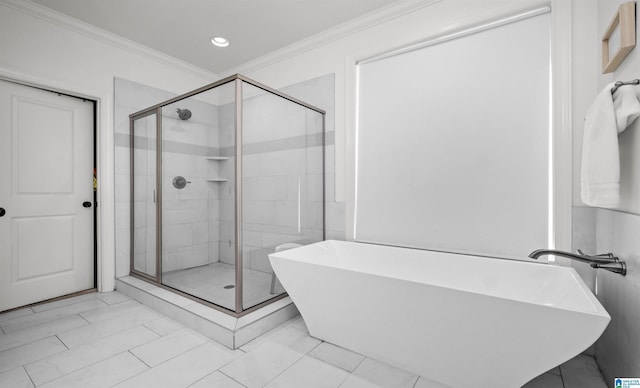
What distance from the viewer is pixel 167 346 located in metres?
1.89

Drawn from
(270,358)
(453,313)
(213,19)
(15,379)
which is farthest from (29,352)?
(213,19)

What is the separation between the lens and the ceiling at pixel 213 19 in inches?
96.5

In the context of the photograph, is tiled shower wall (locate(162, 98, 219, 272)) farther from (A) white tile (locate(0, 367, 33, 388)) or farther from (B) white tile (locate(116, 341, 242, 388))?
(A) white tile (locate(0, 367, 33, 388))

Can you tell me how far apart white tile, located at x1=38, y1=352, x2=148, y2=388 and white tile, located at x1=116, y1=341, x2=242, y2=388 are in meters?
0.08

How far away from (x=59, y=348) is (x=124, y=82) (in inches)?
101

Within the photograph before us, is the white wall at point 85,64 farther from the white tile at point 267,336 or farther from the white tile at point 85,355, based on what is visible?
the white tile at point 267,336

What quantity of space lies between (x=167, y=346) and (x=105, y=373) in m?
0.35

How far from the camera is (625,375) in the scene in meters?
1.31

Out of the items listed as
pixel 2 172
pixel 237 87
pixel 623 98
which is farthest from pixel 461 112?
pixel 2 172

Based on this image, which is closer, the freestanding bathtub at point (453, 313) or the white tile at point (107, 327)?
the freestanding bathtub at point (453, 313)

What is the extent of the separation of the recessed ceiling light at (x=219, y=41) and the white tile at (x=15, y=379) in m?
3.07

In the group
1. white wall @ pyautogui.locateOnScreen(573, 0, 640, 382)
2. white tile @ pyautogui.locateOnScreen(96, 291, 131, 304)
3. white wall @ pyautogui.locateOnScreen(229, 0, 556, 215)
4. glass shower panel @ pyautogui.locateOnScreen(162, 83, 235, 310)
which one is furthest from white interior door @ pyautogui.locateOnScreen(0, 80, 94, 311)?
white wall @ pyautogui.locateOnScreen(573, 0, 640, 382)

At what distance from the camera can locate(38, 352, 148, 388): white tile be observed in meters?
1.51

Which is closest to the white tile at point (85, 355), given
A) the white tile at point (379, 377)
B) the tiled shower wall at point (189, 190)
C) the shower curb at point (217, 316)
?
the shower curb at point (217, 316)
